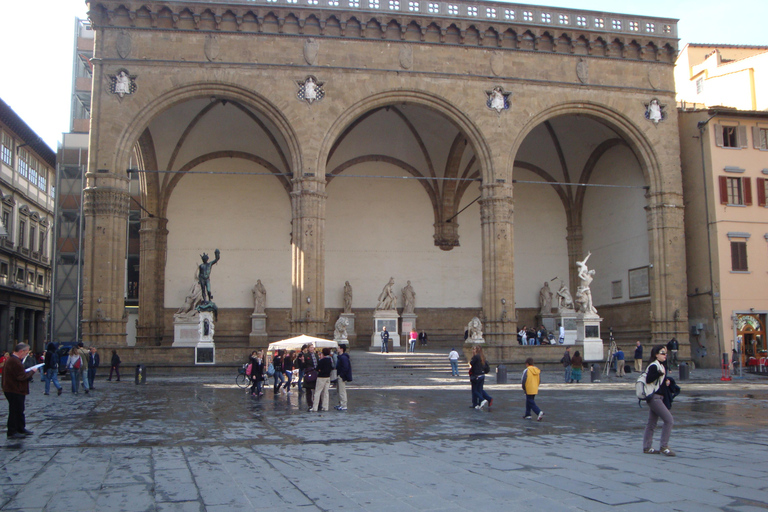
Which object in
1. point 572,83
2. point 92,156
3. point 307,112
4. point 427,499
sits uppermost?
point 572,83

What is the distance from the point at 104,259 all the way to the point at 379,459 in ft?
65.3

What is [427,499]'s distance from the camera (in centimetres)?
618

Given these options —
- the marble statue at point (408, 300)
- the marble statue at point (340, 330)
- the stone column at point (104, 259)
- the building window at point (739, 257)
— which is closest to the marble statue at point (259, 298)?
the marble statue at point (408, 300)

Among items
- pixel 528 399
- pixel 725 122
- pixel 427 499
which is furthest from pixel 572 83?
pixel 427 499

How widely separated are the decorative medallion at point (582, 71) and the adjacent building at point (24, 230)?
30884 mm

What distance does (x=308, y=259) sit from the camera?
26219 millimetres

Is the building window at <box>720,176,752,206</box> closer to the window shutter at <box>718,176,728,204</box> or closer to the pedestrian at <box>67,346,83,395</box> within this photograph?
the window shutter at <box>718,176,728,204</box>

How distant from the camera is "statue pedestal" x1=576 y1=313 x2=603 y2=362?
2703cm

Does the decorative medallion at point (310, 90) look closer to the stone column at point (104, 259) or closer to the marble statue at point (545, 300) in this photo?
the stone column at point (104, 259)

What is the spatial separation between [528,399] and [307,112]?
17528 millimetres

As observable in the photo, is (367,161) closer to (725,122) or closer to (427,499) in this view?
(725,122)

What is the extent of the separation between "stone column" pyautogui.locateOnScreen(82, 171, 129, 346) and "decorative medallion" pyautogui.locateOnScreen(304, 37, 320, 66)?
27.4ft

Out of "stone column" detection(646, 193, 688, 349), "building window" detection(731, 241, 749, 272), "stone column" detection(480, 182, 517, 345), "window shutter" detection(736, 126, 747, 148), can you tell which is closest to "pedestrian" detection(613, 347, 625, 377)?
"stone column" detection(480, 182, 517, 345)

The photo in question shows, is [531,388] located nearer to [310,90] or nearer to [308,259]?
[308,259]
